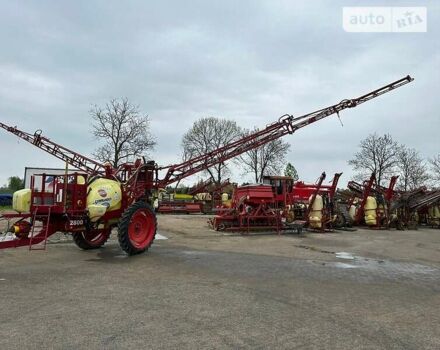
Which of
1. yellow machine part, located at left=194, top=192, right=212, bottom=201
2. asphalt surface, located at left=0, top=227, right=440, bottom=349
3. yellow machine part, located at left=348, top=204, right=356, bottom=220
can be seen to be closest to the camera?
asphalt surface, located at left=0, top=227, right=440, bottom=349

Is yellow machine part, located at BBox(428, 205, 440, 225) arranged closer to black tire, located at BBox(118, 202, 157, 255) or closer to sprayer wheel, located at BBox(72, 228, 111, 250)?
black tire, located at BBox(118, 202, 157, 255)

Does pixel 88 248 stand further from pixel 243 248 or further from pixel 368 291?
pixel 368 291

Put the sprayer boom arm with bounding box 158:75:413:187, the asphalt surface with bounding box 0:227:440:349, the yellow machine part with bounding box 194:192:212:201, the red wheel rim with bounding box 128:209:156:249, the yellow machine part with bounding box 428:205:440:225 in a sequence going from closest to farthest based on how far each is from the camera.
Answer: the asphalt surface with bounding box 0:227:440:349
the red wheel rim with bounding box 128:209:156:249
the sprayer boom arm with bounding box 158:75:413:187
the yellow machine part with bounding box 428:205:440:225
the yellow machine part with bounding box 194:192:212:201

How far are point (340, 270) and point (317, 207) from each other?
12635 millimetres

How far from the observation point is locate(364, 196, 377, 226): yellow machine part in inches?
1003

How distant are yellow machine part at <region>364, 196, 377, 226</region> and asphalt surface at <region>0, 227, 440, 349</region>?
48.9 ft

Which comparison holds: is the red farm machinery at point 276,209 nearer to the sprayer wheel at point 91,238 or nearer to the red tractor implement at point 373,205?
the red tractor implement at point 373,205

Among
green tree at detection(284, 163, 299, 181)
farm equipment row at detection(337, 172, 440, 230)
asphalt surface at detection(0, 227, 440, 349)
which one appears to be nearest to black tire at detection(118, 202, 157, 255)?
asphalt surface at detection(0, 227, 440, 349)

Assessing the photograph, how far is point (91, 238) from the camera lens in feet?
42.6

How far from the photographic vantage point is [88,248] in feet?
41.9

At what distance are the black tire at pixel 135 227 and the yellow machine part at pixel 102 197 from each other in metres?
0.50

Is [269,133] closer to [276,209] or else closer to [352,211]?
[276,209]

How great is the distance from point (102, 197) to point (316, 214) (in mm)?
13565

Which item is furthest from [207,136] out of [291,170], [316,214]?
[316,214]
